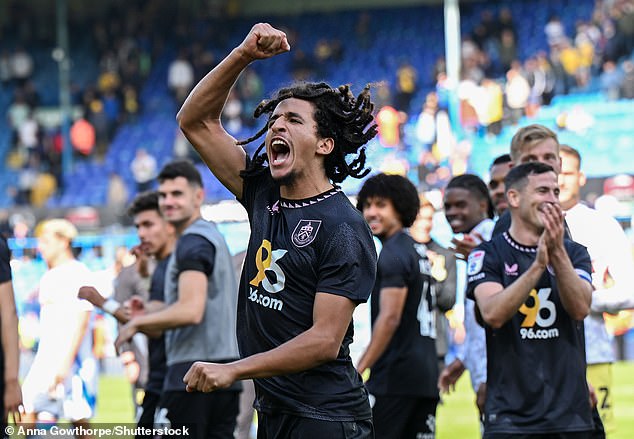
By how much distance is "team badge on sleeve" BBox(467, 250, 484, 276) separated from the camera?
599 cm

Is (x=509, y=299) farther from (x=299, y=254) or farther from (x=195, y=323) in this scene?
(x=195, y=323)

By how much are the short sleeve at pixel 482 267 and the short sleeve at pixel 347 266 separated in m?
1.50

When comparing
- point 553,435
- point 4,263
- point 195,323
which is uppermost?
point 4,263

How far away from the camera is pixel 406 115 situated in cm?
2881

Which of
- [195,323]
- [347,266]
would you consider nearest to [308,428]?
[347,266]

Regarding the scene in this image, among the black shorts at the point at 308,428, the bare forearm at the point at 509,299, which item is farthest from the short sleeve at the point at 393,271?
the black shorts at the point at 308,428

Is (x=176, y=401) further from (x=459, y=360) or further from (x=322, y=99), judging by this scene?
(x=322, y=99)

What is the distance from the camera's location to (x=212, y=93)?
4.73m

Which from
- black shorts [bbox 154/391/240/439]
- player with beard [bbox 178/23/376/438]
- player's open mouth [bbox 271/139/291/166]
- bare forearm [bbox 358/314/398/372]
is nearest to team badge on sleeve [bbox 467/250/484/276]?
bare forearm [bbox 358/314/398/372]

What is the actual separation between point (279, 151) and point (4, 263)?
2623 millimetres

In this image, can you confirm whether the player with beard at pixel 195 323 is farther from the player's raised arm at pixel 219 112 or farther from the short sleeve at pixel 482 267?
the player's raised arm at pixel 219 112

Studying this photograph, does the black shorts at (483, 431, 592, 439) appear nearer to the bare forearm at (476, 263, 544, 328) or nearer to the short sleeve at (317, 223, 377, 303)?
the bare forearm at (476, 263, 544, 328)

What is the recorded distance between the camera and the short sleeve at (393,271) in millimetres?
7070

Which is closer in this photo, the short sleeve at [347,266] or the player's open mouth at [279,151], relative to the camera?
the short sleeve at [347,266]
